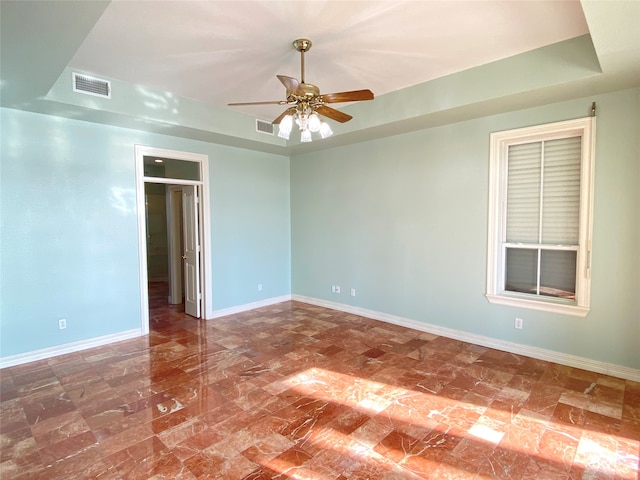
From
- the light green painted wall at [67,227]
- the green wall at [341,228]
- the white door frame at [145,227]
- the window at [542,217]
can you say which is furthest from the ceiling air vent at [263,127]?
the window at [542,217]

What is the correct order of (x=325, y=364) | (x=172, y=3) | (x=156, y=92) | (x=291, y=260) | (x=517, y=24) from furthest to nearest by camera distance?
(x=291, y=260), (x=156, y=92), (x=325, y=364), (x=517, y=24), (x=172, y=3)

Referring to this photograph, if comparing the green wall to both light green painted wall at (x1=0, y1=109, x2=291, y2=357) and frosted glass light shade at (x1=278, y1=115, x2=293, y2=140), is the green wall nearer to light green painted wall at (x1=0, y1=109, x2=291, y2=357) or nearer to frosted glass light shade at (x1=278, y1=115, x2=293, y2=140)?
light green painted wall at (x1=0, y1=109, x2=291, y2=357)

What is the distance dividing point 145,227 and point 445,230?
4.06 m

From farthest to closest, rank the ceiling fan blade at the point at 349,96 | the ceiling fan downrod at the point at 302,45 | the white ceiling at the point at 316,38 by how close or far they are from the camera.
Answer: the ceiling fan downrod at the point at 302,45 < the ceiling fan blade at the point at 349,96 < the white ceiling at the point at 316,38

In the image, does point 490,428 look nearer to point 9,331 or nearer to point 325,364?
point 325,364

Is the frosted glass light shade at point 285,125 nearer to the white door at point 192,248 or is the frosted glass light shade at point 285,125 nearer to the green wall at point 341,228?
the green wall at point 341,228

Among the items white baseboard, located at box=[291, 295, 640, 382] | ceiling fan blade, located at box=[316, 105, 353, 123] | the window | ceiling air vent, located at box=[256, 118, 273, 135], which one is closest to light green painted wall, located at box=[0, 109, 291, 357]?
ceiling air vent, located at box=[256, 118, 273, 135]

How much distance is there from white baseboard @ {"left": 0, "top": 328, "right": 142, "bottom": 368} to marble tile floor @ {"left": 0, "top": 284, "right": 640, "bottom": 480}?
12cm

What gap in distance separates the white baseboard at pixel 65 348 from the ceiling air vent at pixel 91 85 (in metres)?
2.88

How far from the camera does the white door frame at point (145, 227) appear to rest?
448 centimetres

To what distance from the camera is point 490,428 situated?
248 centimetres

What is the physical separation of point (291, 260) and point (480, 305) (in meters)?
3.44

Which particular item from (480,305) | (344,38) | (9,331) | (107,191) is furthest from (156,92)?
(480,305)

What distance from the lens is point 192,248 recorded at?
17.6ft
